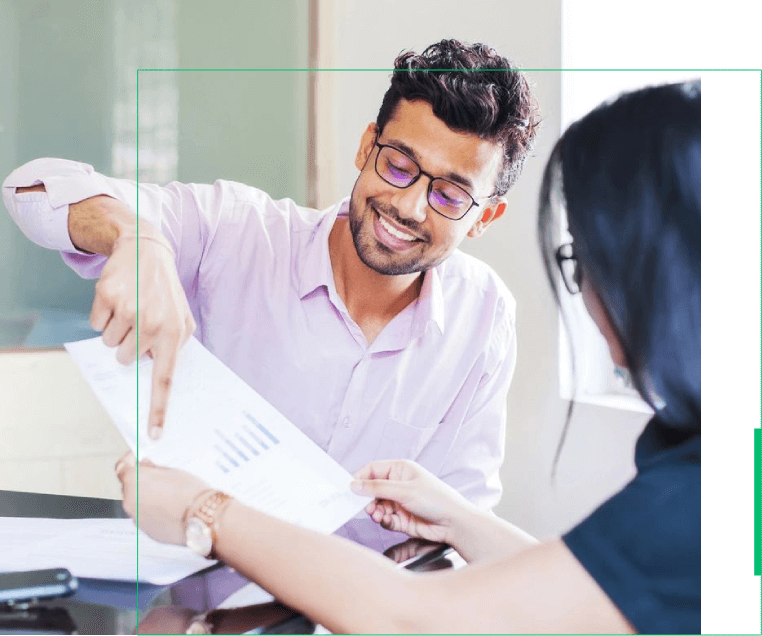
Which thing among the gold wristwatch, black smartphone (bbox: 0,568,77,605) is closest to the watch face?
the gold wristwatch

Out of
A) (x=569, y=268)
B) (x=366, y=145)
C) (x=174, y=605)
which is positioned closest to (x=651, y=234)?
(x=569, y=268)

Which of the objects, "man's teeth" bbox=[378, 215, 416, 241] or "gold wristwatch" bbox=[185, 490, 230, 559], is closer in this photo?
"gold wristwatch" bbox=[185, 490, 230, 559]

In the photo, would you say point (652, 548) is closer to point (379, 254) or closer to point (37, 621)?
point (379, 254)

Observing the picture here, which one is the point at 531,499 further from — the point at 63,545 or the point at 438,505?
the point at 63,545

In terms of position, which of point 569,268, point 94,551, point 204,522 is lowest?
point 94,551

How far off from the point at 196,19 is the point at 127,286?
0.54m

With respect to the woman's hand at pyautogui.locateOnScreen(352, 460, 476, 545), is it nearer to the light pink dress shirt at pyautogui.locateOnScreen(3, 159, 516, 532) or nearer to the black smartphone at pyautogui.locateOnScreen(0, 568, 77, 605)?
the light pink dress shirt at pyautogui.locateOnScreen(3, 159, 516, 532)

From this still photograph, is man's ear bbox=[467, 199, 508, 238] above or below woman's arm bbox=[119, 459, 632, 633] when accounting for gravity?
A: above

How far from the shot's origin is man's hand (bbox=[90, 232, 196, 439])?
0.92 metres

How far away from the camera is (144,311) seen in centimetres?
92

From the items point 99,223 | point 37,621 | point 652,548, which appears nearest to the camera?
point 652,548

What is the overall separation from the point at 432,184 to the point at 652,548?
0.45 meters

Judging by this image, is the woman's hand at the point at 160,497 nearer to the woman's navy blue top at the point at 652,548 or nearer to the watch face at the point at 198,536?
the watch face at the point at 198,536

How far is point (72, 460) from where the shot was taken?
176 centimetres
